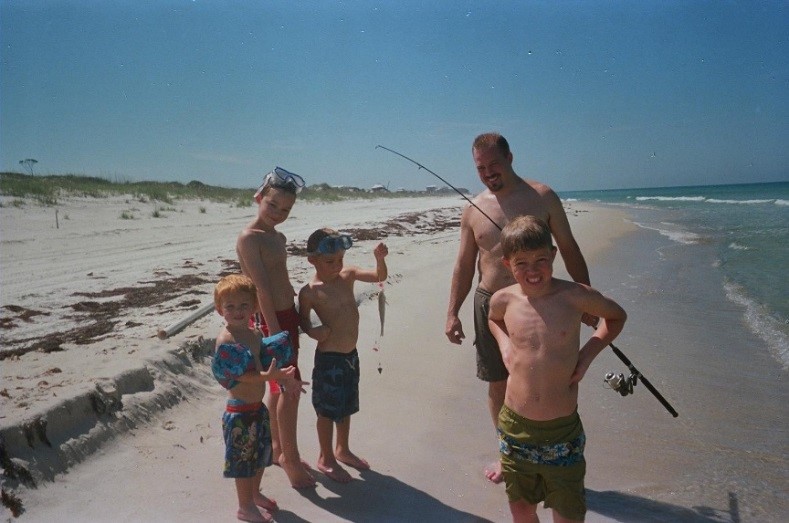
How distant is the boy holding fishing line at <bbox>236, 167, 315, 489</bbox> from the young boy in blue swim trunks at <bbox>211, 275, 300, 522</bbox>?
32cm

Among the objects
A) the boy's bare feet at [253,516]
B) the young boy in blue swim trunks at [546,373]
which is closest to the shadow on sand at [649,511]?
the young boy in blue swim trunks at [546,373]

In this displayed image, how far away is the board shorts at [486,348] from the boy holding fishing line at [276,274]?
3.48 ft

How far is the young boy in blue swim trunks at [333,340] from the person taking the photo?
11.3ft

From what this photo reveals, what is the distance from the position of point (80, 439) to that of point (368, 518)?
5.41 feet

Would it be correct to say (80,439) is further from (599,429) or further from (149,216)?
(149,216)

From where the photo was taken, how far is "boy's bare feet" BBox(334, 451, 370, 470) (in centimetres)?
354

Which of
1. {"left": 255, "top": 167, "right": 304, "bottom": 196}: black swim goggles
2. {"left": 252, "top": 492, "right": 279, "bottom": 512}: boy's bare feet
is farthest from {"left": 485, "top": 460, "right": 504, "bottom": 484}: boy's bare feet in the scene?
{"left": 255, "top": 167, "right": 304, "bottom": 196}: black swim goggles

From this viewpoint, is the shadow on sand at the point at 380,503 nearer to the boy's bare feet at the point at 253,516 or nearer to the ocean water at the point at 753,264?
the boy's bare feet at the point at 253,516

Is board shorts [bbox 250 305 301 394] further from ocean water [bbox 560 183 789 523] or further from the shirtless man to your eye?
ocean water [bbox 560 183 789 523]

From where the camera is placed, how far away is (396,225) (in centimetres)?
1716

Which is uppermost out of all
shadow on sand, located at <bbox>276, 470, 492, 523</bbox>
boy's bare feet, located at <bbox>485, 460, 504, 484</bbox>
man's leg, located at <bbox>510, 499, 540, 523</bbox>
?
man's leg, located at <bbox>510, 499, 540, 523</bbox>

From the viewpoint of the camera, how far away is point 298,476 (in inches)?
132

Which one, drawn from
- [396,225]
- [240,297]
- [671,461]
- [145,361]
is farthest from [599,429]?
[396,225]

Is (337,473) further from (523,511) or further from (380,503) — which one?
(523,511)
